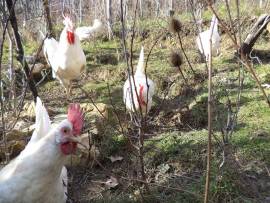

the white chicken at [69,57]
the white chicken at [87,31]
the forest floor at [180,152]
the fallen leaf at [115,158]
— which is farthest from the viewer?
the white chicken at [87,31]

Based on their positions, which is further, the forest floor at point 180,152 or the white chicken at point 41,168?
the forest floor at point 180,152

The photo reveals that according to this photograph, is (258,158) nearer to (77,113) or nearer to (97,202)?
(97,202)

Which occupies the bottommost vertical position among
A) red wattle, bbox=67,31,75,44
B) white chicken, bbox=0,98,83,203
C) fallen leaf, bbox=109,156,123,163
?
fallen leaf, bbox=109,156,123,163

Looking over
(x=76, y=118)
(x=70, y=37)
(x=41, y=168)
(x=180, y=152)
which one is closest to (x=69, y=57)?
(x=70, y=37)

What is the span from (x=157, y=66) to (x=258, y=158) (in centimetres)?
422

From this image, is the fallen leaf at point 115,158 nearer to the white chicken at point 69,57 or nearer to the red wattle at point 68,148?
the red wattle at point 68,148

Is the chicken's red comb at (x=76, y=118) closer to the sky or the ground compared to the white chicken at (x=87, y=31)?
closer to the sky

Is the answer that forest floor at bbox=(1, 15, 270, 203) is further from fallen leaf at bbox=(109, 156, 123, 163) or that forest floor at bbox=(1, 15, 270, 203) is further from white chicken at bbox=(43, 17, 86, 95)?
white chicken at bbox=(43, 17, 86, 95)

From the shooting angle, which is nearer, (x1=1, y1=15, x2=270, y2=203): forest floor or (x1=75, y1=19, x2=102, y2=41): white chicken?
(x1=1, y1=15, x2=270, y2=203): forest floor

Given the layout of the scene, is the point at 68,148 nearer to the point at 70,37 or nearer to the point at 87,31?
the point at 70,37

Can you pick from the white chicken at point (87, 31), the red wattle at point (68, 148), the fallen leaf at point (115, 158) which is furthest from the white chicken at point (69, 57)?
the white chicken at point (87, 31)

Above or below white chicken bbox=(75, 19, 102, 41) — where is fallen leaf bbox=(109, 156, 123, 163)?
below

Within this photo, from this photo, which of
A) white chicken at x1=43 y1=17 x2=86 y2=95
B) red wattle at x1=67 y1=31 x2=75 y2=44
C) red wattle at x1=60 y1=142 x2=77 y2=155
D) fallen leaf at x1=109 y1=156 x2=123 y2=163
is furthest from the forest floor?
red wattle at x1=67 y1=31 x2=75 y2=44

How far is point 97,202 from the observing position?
351cm
